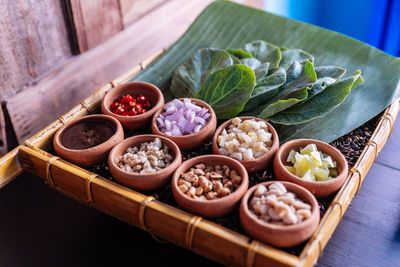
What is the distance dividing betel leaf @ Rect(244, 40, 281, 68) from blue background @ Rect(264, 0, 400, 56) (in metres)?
1.46

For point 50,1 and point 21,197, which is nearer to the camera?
point 21,197

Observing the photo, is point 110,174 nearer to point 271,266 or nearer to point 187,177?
point 187,177

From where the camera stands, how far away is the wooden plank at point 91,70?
2.13 meters

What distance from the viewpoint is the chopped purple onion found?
1.79 metres

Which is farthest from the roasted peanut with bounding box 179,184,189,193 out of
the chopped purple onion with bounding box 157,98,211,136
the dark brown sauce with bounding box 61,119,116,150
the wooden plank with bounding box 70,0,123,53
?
the wooden plank with bounding box 70,0,123,53

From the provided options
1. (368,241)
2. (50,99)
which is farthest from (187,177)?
(50,99)

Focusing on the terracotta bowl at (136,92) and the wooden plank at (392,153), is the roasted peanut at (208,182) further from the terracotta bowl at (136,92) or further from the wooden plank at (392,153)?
the wooden plank at (392,153)

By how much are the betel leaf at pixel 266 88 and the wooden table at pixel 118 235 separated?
552 millimetres

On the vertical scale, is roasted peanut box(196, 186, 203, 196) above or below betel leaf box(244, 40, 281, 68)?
below

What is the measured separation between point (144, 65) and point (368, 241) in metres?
1.37

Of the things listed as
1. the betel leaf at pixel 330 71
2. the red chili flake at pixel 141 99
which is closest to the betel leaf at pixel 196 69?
the red chili flake at pixel 141 99

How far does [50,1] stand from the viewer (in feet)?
6.88

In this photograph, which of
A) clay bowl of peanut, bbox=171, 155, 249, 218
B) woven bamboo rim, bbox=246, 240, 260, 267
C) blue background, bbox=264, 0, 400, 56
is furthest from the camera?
blue background, bbox=264, 0, 400, 56

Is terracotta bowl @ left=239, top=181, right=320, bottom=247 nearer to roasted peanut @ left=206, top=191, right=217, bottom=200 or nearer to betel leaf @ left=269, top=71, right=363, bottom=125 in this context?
roasted peanut @ left=206, top=191, right=217, bottom=200
